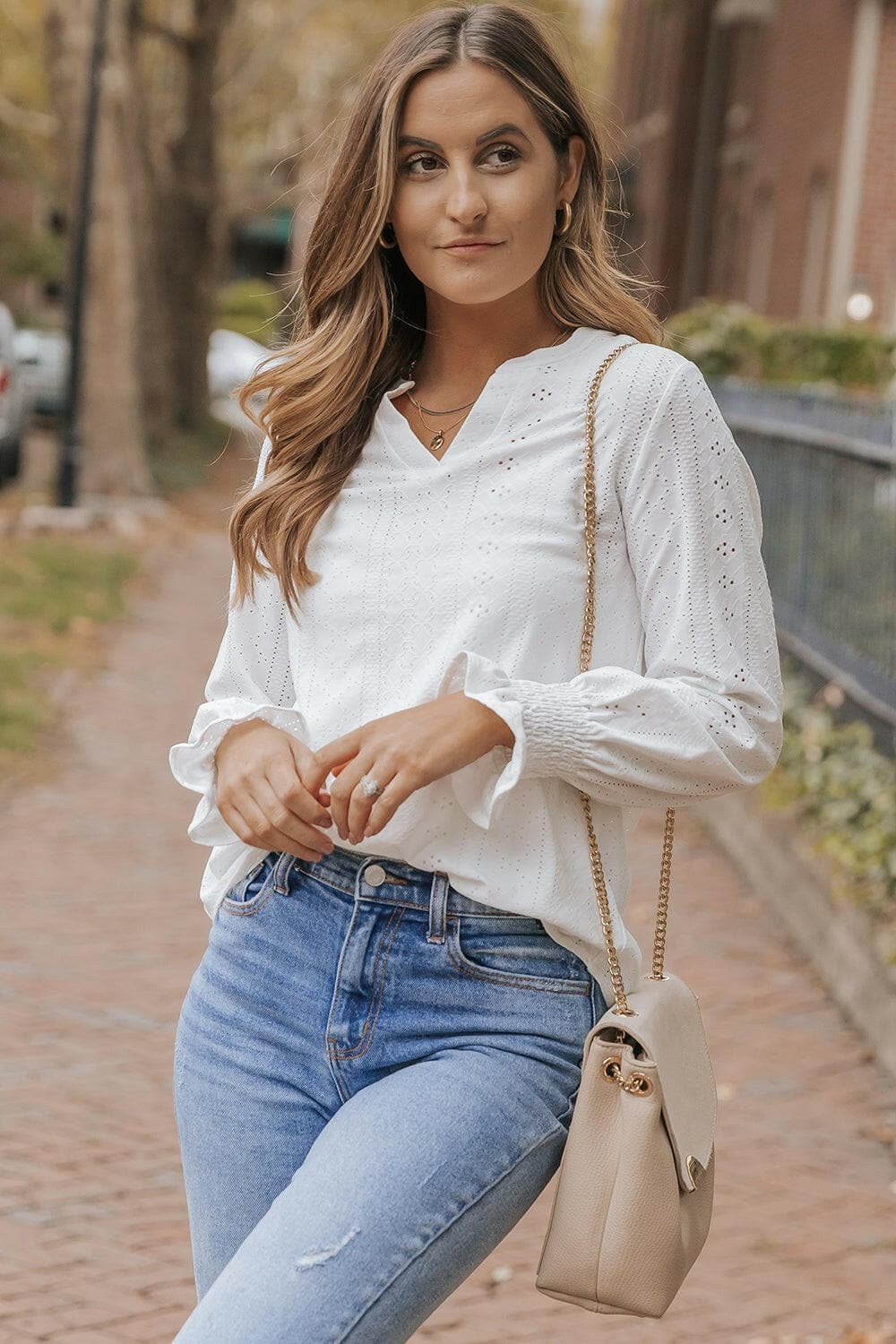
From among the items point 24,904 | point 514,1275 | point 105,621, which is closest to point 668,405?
point 514,1275

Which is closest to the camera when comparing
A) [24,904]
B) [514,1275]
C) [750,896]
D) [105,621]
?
[514,1275]

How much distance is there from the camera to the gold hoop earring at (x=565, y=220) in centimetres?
229

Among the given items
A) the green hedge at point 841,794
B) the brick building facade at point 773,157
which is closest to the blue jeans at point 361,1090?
the green hedge at point 841,794

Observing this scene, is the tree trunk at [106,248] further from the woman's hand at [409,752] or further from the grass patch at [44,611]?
the woman's hand at [409,752]

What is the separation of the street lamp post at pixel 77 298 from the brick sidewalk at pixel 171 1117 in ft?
28.5

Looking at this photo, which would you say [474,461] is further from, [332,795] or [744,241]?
[744,241]

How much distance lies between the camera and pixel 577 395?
216 centimetres

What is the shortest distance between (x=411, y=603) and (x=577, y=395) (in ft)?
1.00

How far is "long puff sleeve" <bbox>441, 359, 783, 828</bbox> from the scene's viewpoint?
199 centimetres

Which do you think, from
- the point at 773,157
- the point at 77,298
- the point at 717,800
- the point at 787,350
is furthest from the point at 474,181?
the point at 773,157

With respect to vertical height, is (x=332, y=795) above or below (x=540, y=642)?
below

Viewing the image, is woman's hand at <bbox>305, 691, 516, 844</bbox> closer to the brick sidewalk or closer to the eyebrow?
the eyebrow

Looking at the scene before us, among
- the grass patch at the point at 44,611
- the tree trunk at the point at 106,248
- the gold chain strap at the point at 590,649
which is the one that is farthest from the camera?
the tree trunk at the point at 106,248

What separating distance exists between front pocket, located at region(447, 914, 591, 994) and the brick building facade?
26.0 ft
